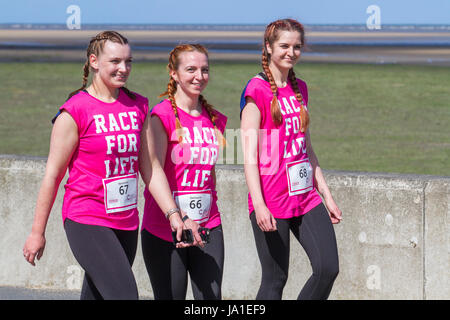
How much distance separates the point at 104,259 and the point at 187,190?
586 millimetres

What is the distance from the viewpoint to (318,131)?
14328mm

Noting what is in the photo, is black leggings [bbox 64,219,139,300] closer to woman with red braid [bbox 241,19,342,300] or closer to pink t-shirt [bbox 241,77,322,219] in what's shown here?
woman with red braid [bbox 241,19,342,300]

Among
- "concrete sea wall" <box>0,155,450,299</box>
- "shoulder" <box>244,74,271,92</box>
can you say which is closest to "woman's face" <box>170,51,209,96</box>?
"shoulder" <box>244,74,271,92</box>

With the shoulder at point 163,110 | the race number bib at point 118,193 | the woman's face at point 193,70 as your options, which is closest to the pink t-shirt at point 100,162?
the race number bib at point 118,193

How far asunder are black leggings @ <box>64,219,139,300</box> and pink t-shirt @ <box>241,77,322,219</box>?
879 mm

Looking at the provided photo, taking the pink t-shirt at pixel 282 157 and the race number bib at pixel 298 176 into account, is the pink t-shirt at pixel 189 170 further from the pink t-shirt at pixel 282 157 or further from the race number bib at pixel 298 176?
the race number bib at pixel 298 176

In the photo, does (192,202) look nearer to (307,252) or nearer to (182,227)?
(182,227)

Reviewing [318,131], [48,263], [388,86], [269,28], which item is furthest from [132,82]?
[269,28]

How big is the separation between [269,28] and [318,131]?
9707mm

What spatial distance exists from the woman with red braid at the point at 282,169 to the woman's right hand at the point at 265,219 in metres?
0.05

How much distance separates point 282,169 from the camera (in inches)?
181

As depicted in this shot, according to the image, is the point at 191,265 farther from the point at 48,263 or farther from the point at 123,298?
the point at 48,263

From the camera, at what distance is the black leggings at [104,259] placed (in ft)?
13.4

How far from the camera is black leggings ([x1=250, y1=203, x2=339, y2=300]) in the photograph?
4.64m
